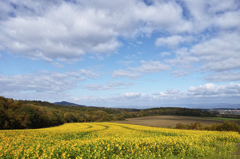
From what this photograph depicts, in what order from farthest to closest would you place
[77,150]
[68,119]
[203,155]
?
[68,119], [203,155], [77,150]

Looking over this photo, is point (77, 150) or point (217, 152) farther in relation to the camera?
point (217, 152)

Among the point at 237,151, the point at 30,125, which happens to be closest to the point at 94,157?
the point at 237,151

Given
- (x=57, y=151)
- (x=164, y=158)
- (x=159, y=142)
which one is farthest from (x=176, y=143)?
(x=57, y=151)

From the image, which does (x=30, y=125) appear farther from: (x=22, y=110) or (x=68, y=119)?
(x=68, y=119)

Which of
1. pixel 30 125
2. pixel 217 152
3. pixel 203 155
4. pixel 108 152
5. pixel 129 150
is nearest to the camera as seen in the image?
pixel 108 152

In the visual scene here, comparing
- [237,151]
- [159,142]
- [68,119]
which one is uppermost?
[159,142]

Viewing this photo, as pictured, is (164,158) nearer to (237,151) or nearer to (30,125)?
(237,151)

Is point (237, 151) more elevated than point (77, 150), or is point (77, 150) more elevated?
point (77, 150)

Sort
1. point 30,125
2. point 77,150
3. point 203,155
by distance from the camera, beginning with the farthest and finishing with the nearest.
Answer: point 30,125, point 203,155, point 77,150

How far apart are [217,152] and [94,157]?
9.46 m

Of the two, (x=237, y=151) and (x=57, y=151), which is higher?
(x=57, y=151)

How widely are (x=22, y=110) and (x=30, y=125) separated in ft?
16.6

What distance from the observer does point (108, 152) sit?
7895 millimetres

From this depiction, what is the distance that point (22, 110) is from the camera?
4266 cm
